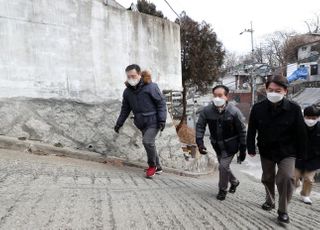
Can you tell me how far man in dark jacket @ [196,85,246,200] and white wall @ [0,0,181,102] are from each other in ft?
11.3

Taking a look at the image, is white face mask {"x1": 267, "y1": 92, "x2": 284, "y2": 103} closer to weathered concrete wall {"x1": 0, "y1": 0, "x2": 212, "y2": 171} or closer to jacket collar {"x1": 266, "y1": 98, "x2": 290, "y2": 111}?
jacket collar {"x1": 266, "y1": 98, "x2": 290, "y2": 111}

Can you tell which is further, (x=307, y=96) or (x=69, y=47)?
(x=307, y=96)

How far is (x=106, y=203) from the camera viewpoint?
13.5 ft

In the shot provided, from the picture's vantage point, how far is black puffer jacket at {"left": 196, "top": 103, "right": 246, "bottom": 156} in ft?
17.0

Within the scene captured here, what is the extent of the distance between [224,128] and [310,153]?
7.19 feet

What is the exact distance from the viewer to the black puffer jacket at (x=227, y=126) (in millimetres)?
5168

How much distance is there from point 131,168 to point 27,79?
2.49 meters

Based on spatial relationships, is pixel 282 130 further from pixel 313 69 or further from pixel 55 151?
pixel 313 69

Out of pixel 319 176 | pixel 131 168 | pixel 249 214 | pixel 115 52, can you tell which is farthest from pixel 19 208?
pixel 319 176

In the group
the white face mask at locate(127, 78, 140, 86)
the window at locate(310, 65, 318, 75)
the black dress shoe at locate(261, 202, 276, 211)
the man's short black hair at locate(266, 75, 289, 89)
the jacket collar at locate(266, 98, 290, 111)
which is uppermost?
the window at locate(310, 65, 318, 75)

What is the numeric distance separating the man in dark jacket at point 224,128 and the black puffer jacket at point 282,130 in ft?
1.78

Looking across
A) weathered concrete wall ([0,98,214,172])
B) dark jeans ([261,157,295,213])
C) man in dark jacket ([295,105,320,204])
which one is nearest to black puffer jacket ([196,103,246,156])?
dark jeans ([261,157,295,213])

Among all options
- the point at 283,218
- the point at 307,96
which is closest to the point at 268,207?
the point at 283,218

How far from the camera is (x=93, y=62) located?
8094mm
